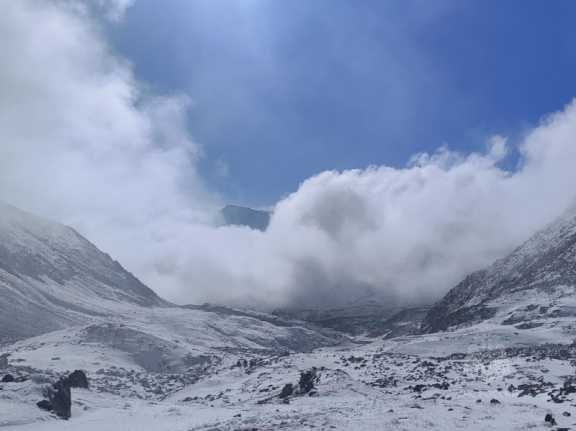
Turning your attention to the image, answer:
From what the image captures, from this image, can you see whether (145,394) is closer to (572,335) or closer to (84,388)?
(84,388)

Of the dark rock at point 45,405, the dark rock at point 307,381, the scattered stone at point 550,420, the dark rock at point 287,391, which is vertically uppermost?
the dark rock at point 307,381

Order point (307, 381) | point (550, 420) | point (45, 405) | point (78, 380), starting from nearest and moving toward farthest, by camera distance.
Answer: point (550, 420), point (45, 405), point (307, 381), point (78, 380)

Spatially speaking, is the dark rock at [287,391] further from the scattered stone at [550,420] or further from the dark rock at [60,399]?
the scattered stone at [550,420]

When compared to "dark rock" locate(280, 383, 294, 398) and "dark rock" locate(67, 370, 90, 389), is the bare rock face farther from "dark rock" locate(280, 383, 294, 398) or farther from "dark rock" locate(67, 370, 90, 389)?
"dark rock" locate(280, 383, 294, 398)

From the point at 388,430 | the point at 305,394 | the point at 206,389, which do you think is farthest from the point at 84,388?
the point at 388,430

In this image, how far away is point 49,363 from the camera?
163 metres

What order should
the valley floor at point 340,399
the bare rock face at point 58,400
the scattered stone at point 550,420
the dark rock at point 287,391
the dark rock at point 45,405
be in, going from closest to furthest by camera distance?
the scattered stone at point 550,420, the valley floor at point 340,399, the dark rock at point 45,405, the bare rock face at point 58,400, the dark rock at point 287,391

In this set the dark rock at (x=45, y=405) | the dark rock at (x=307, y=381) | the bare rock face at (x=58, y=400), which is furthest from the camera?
the dark rock at (x=307, y=381)

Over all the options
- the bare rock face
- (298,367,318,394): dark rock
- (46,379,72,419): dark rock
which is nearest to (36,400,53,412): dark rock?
the bare rock face

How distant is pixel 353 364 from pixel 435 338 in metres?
59.6

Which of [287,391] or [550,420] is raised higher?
[287,391]

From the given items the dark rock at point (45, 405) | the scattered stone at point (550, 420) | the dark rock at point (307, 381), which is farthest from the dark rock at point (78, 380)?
the scattered stone at point (550, 420)

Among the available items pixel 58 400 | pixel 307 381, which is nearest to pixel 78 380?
pixel 58 400

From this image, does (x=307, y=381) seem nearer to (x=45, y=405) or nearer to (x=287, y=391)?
(x=287, y=391)
